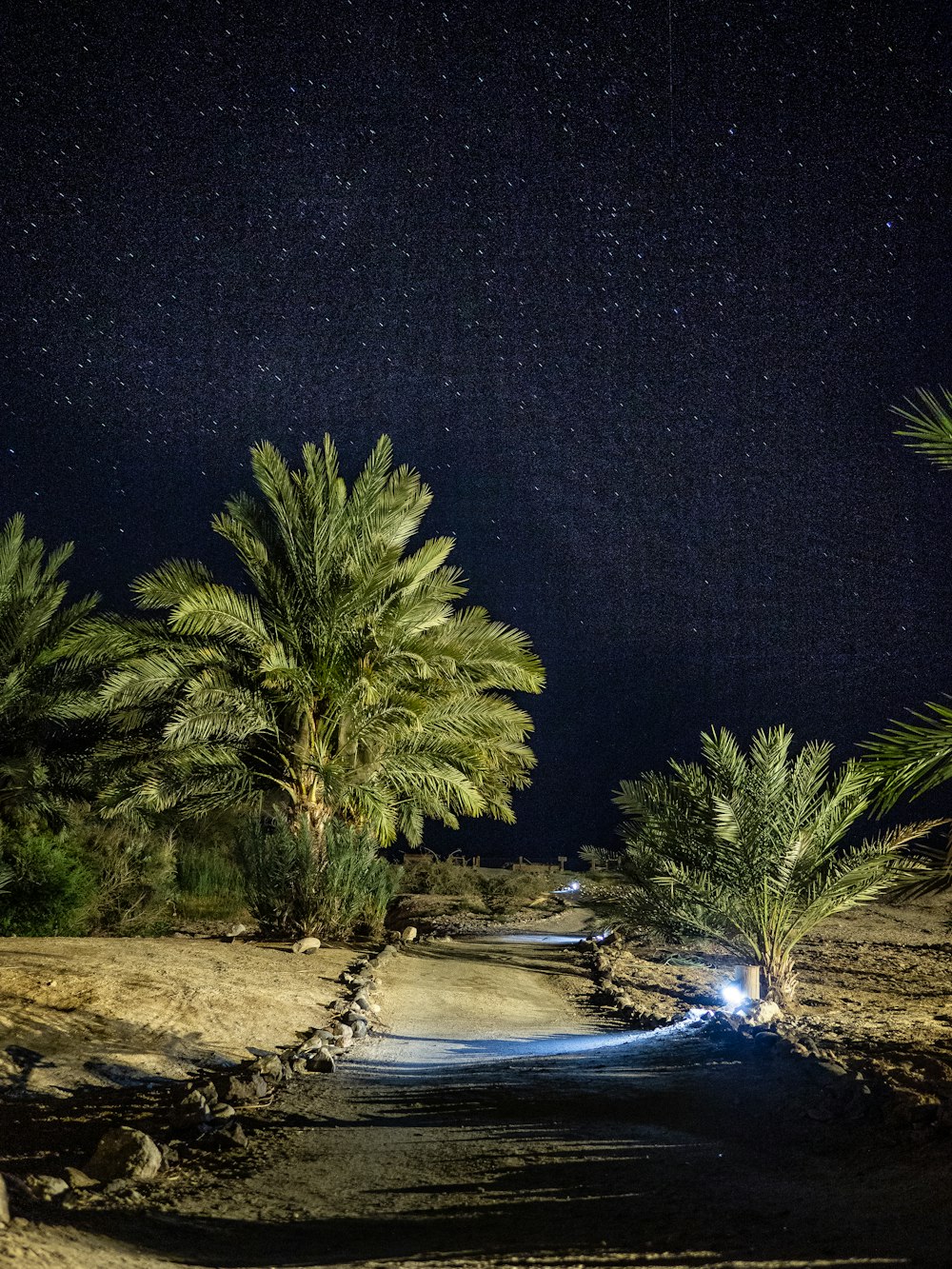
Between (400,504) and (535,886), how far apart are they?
62.8ft

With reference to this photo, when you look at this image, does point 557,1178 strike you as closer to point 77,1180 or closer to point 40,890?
point 77,1180

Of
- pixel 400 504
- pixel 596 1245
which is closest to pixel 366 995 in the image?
pixel 596 1245

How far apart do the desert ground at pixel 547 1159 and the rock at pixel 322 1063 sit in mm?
193

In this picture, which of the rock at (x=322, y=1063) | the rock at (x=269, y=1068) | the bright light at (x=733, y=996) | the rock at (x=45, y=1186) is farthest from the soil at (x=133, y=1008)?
the bright light at (x=733, y=996)

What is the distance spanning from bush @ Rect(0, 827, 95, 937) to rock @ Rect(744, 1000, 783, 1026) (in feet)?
34.2

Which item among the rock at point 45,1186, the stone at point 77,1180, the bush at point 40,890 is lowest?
the bush at point 40,890

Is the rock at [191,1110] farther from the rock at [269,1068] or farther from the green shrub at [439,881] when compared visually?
the green shrub at [439,881]

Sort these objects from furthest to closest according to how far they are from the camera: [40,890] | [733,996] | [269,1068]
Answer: [40,890] < [733,996] < [269,1068]

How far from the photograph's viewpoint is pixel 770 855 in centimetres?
934

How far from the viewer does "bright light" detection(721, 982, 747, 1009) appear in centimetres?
894

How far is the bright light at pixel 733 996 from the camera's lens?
894 centimetres

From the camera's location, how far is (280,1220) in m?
3.71

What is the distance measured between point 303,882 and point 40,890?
4001mm

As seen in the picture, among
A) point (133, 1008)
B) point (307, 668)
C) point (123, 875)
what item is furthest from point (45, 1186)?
point (123, 875)
